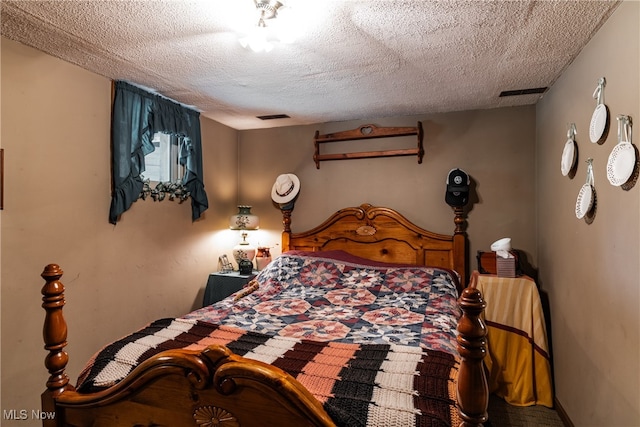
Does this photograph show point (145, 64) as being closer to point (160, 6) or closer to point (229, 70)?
point (229, 70)

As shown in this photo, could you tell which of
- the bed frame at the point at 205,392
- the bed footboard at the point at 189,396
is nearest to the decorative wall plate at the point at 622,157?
A: the bed frame at the point at 205,392

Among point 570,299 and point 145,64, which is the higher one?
point 145,64

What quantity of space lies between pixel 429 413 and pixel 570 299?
1.59 meters

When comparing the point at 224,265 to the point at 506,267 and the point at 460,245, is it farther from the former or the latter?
the point at 506,267

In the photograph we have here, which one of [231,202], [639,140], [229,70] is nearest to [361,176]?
[231,202]

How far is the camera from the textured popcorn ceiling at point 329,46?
161 centimetres

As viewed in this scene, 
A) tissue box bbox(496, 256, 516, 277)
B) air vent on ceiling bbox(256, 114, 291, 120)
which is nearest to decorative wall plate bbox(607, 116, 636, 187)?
tissue box bbox(496, 256, 516, 277)

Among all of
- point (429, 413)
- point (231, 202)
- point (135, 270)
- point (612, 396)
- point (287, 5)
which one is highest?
point (287, 5)

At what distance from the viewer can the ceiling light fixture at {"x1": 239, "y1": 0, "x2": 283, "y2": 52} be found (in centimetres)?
153

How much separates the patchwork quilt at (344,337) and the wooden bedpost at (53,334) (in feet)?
0.29

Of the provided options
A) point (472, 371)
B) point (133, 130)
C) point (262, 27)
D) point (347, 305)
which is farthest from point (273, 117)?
point (472, 371)

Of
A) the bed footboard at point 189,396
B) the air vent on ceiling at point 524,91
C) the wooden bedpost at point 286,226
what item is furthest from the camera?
the wooden bedpost at point 286,226

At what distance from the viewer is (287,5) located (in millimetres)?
1575

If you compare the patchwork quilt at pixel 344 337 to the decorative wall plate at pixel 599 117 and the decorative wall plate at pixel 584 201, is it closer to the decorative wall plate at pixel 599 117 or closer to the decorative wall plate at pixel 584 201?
the decorative wall plate at pixel 584 201
